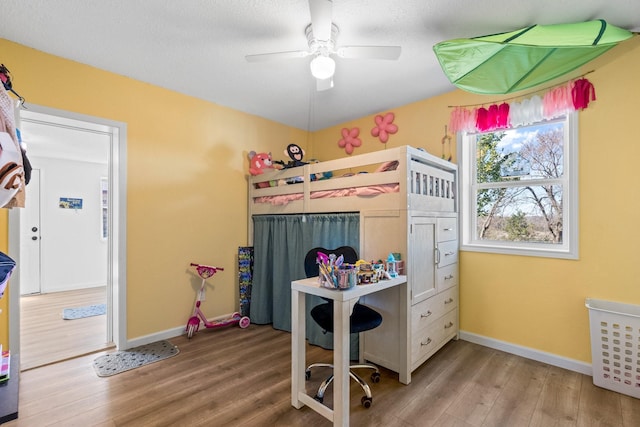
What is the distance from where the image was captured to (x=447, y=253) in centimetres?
272

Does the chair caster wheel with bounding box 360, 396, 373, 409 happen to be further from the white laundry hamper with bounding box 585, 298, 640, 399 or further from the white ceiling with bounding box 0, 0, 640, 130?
the white ceiling with bounding box 0, 0, 640, 130

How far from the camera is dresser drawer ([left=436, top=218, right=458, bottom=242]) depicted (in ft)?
8.52

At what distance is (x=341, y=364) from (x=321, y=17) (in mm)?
1958

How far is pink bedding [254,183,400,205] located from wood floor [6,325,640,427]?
1.42 metres

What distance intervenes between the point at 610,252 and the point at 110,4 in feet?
12.5

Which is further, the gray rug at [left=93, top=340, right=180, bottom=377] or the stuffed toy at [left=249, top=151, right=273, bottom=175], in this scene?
the stuffed toy at [left=249, top=151, right=273, bottom=175]

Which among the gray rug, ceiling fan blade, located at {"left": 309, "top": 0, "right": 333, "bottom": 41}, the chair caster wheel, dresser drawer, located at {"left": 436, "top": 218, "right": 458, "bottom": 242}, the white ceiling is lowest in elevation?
the gray rug

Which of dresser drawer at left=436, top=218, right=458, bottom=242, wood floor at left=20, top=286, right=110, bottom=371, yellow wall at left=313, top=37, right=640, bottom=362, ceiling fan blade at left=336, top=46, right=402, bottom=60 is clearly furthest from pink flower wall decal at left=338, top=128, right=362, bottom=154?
wood floor at left=20, top=286, right=110, bottom=371

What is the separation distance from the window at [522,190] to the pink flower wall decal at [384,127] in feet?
2.59

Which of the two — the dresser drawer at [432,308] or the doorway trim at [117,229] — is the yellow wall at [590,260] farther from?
the doorway trim at [117,229]

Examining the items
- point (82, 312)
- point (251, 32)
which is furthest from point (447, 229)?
point (82, 312)

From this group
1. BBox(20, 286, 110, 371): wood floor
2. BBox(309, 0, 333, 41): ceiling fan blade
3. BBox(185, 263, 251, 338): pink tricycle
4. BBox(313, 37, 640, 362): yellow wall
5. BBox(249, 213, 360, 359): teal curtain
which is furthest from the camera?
BBox(185, 263, 251, 338): pink tricycle

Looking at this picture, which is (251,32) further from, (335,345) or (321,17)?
(335,345)

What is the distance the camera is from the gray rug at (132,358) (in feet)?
7.69
